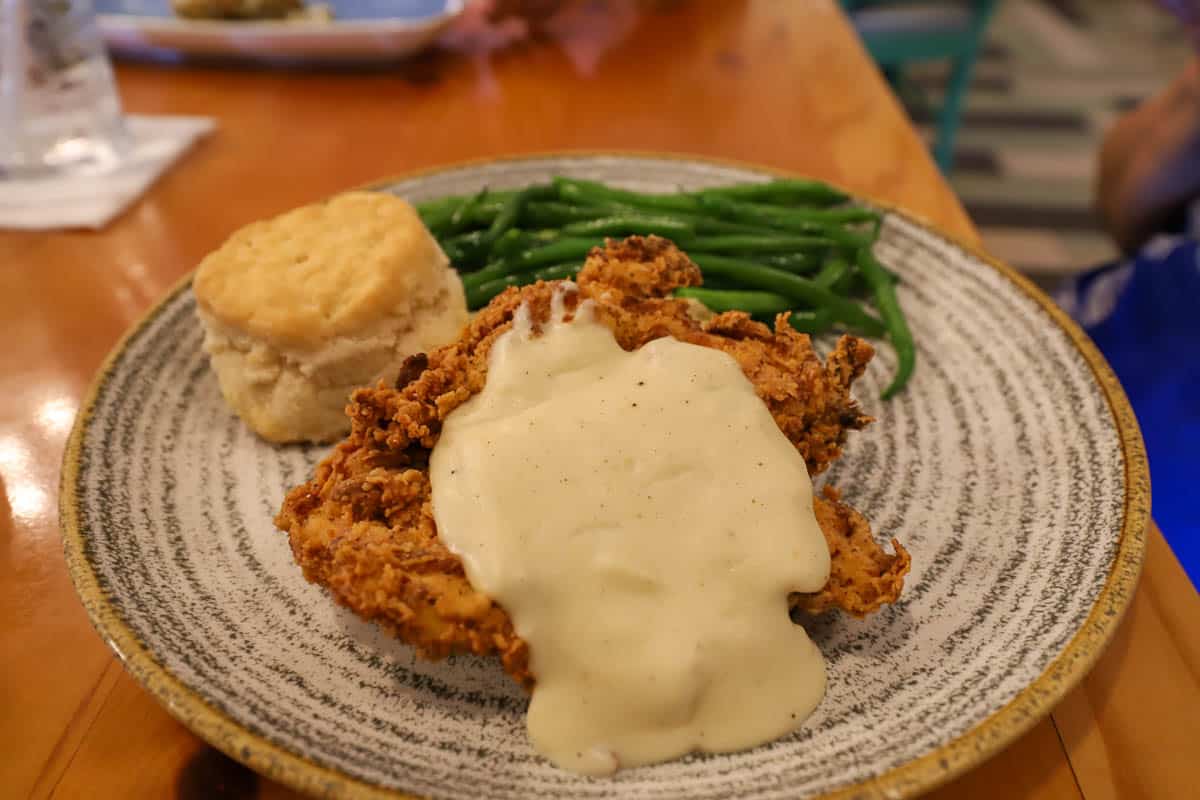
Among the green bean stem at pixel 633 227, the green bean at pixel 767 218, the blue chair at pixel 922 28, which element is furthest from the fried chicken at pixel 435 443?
the blue chair at pixel 922 28

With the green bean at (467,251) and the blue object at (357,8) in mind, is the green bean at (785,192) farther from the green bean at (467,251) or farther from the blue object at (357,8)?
the blue object at (357,8)

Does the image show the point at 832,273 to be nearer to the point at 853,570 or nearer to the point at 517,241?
the point at 517,241

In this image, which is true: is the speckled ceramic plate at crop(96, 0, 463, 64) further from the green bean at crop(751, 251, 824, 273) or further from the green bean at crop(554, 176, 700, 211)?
the green bean at crop(751, 251, 824, 273)

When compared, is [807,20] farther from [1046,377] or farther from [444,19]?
[1046,377]

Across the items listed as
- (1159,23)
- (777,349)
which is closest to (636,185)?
(777,349)

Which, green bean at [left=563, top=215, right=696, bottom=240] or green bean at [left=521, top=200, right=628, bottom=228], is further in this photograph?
green bean at [left=521, top=200, right=628, bottom=228]

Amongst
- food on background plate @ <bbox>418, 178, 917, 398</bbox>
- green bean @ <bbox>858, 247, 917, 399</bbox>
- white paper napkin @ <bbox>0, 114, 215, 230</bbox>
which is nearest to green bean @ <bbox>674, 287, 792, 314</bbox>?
food on background plate @ <bbox>418, 178, 917, 398</bbox>
